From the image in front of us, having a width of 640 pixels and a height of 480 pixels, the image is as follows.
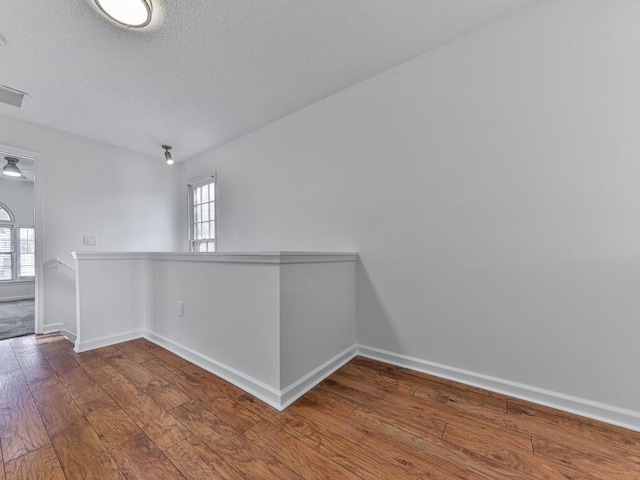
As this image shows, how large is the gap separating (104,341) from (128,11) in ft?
8.67

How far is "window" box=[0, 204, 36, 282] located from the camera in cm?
533

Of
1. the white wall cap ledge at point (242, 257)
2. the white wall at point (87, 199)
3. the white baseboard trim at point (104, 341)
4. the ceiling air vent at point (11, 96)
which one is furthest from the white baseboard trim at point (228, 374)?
the ceiling air vent at point (11, 96)

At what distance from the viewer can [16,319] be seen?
355 centimetres

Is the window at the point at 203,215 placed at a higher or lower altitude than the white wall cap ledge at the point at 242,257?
higher

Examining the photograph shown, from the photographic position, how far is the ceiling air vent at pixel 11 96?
2.26 meters

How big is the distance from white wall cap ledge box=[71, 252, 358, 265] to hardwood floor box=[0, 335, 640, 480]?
0.84 metres

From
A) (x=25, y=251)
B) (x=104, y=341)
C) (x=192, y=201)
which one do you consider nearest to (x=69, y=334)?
(x=104, y=341)

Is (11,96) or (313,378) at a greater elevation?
(11,96)

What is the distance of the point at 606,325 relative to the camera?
1.36 meters

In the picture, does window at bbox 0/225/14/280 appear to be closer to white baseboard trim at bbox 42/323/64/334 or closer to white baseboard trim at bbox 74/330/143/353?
Result: white baseboard trim at bbox 42/323/64/334

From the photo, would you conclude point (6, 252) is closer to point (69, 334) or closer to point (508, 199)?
point (69, 334)

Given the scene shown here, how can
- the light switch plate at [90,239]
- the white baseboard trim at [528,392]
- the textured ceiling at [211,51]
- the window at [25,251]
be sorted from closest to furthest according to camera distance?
the white baseboard trim at [528,392] < the textured ceiling at [211,51] < the light switch plate at [90,239] < the window at [25,251]

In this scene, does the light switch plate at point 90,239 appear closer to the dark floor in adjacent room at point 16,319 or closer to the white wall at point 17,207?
the dark floor in adjacent room at point 16,319

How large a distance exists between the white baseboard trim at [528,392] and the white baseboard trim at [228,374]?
38.8 inches
